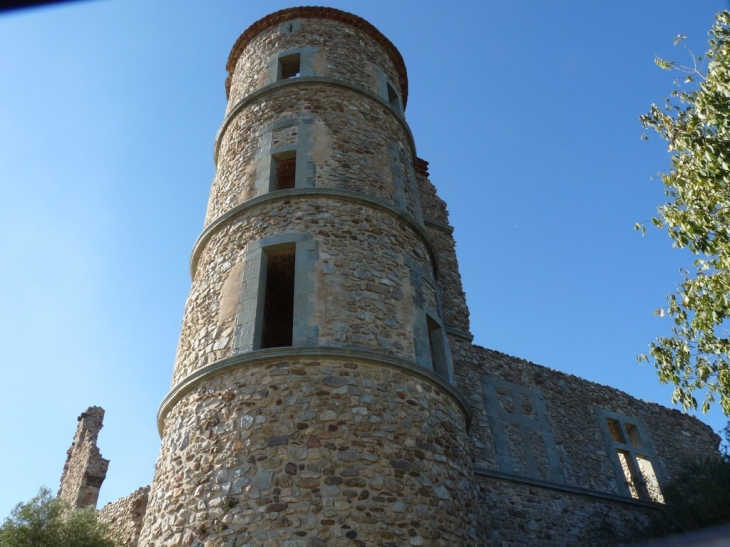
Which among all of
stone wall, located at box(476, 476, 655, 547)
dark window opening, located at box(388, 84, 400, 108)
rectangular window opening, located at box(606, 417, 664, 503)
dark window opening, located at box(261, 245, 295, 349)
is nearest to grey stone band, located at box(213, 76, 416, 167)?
dark window opening, located at box(388, 84, 400, 108)

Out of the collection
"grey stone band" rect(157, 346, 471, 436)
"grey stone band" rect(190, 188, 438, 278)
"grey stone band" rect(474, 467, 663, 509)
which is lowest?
"grey stone band" rect(474, 467, 663, 509)

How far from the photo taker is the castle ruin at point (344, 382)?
243 inches

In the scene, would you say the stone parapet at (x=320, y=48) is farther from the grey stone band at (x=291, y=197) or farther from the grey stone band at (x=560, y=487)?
the grey stone band at (x=560, y=487)

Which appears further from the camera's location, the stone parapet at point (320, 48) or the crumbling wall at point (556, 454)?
the stone parapet at point (320, 48)

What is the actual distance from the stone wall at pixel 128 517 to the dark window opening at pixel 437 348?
5.72 meters

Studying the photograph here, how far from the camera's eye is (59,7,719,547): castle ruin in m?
6.17

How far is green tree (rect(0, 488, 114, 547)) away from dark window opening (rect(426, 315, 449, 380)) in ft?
21.5

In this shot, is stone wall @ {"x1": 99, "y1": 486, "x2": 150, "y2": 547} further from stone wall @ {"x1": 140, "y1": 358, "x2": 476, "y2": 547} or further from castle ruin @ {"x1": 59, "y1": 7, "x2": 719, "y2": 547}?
stone wall @ {"x1": 140, "y1": 358, "x2": 476, "y2": 547}

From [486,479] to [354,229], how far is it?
4.73 meters

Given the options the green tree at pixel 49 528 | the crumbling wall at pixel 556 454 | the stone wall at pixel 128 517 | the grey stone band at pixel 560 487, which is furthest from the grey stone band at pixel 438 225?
the green tree at pixel 49 528

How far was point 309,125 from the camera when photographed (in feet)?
32.4

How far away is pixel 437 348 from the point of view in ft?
28.1

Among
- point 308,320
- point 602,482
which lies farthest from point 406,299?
point 602,482

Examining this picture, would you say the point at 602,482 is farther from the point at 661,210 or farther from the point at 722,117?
the point at 722,117
